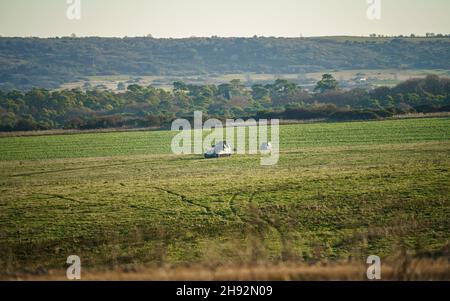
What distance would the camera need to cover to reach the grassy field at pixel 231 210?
757 inches

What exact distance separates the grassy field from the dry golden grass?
690 mm

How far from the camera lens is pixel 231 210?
24375 millimetres

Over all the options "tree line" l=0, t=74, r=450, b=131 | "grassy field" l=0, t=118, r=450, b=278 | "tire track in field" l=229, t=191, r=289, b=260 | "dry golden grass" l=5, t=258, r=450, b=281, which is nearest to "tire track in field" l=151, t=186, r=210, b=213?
"grassy field" l=0, t=118, r=450, b=278

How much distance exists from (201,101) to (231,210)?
107m

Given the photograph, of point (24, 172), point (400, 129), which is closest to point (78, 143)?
point (24, 172)

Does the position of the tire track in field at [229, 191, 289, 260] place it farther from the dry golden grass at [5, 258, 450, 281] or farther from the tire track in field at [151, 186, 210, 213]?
the dry golden grass at [5, 258, 450, 281]

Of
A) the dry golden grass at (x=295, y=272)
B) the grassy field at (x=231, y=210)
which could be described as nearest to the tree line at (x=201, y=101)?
the grassy field at (x=231, y=210)

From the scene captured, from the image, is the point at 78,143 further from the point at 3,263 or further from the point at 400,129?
the point at 3,263

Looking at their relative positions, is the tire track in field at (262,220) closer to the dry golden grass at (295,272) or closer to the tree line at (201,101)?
the dry golden grass at (295,272)

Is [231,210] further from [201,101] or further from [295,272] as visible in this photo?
[201,101]

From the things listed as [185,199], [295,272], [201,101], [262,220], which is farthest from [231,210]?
[201,101]

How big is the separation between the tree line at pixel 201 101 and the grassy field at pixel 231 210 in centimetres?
4811
